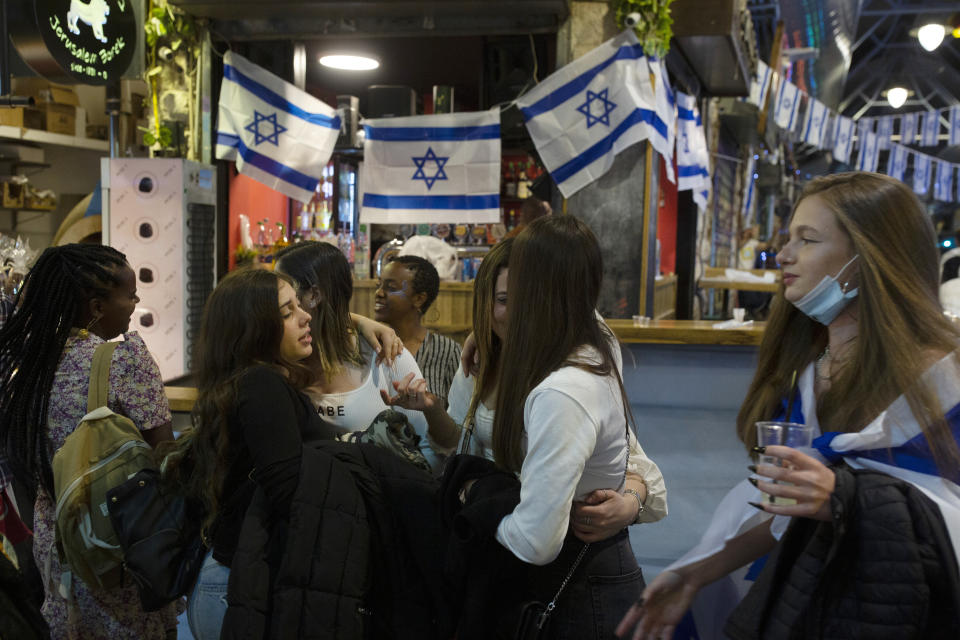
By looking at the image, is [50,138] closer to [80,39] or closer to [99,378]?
[80,39]

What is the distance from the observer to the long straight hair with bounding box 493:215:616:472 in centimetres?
181

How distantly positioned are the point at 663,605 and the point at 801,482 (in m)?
0.43

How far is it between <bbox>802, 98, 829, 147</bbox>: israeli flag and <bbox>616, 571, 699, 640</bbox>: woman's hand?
11203 millimetres

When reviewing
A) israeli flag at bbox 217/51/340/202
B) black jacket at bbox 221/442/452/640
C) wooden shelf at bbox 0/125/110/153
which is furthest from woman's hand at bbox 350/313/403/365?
wooden shelf at bbox 0/125/110/153

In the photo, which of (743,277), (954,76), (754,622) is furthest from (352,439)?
(954,76)

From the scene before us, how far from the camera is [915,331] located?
1.64 metres

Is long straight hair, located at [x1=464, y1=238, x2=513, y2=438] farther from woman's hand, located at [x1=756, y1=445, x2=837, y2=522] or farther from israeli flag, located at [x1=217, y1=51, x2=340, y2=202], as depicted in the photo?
israeli flag, located at [x1=217, y1=51, x2=340, y2=202]

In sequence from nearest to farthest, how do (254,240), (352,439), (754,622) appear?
(754,622), (352,439), (254,240)

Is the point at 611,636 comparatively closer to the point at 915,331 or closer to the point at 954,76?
the point at 915,331

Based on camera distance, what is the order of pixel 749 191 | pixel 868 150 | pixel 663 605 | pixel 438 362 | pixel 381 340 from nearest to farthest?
pixel 663 605 → pixel 381 340 → pixel 438 362 → pixel 868 150 → pixel 749 191

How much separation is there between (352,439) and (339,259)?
728 mm

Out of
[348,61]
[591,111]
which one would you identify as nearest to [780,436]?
[591,111]

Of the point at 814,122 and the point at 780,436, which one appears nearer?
the point at 780,436

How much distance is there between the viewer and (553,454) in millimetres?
1639
